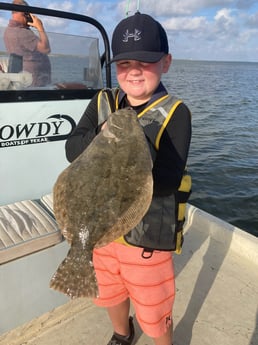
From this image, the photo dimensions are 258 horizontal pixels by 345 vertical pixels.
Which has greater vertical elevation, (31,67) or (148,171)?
(31,67)

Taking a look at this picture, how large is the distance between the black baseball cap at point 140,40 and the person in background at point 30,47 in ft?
5.66

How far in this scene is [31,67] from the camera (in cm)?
369

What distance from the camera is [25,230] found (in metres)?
3.08

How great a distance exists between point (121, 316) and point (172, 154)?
63.3 inches

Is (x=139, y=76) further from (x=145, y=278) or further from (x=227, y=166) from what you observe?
(x=227, y=166)

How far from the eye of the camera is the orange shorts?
241 cm

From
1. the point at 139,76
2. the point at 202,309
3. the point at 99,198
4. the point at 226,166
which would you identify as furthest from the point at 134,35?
the point at 226,166

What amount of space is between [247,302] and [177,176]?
7.76ft

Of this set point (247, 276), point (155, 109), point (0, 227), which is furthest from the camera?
point (247, 276)

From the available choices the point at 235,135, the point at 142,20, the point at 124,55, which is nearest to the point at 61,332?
the point at 124,55

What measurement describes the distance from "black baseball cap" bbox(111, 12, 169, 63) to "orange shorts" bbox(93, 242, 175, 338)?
1318 mm

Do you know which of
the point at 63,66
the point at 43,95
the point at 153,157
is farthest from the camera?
the point at 63,66

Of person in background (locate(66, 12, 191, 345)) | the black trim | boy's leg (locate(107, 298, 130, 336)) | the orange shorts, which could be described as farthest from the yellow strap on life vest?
the black trim

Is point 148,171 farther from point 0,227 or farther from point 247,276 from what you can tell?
point 247,276
